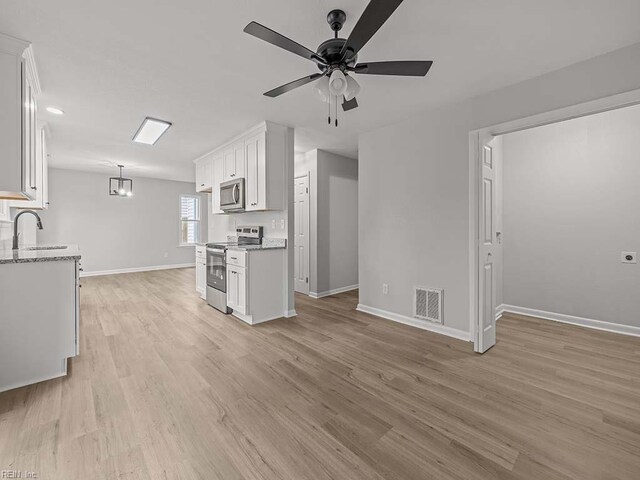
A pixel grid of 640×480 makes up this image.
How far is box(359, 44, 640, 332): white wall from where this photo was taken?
2.32 meters

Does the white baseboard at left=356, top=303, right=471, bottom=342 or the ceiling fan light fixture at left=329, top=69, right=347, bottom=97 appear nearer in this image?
the ceiling fan light fixture at left=329, top=69, right=347, bottom=97

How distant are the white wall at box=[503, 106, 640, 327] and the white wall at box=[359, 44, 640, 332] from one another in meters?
1.56

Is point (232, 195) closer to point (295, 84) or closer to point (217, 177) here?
point (217, 177)

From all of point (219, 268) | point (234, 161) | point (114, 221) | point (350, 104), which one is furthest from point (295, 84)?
point (114, 221)

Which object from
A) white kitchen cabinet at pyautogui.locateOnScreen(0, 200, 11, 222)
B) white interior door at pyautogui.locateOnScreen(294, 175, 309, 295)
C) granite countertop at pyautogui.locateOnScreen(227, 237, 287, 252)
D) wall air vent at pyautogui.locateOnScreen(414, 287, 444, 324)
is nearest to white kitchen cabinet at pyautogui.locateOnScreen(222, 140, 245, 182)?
granite countertop at pyautogui.locateOnScreen(227, 237, 287, 252)

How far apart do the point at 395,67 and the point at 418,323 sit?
9.01ft

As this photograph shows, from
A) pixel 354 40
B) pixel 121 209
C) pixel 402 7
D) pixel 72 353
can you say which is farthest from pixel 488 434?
pixel 121 209

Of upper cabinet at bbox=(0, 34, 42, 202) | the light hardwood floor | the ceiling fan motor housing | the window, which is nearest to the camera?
the light hardwood floor

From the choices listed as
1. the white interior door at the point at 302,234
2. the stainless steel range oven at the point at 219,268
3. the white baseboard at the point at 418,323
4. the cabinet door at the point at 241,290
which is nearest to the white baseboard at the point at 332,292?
the white interior door at the point at 302,234

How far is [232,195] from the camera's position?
4219 mm

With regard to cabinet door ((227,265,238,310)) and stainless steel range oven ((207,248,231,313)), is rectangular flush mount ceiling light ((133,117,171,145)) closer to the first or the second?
stainless steel range oven ((207,248,231,313))

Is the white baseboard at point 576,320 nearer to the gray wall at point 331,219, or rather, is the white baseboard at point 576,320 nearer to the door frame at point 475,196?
the door frame at point 475,196

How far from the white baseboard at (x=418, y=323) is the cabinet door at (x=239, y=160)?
2.65m

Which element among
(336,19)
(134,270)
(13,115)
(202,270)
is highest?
(336,19)
